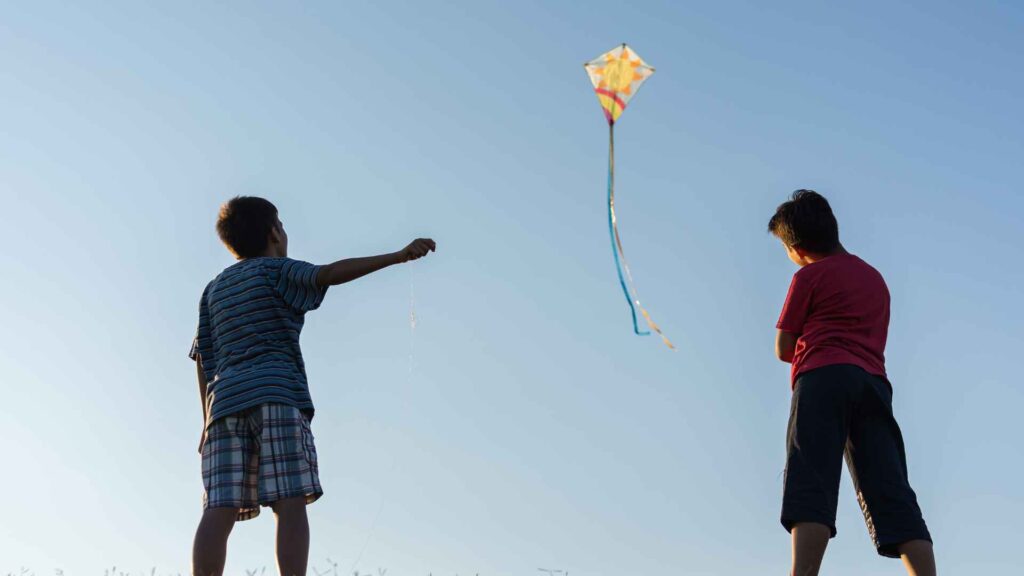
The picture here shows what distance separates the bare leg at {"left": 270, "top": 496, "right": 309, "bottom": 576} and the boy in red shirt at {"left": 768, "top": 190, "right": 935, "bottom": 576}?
6.20 feet

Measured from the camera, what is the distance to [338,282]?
4.89 metres

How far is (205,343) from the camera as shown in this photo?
5.23m

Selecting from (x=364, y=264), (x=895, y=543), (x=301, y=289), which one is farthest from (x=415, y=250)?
(x=895, y=543)

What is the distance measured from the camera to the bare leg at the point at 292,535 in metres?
4.59

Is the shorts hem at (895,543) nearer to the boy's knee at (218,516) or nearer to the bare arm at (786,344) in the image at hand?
the bare arm at (786,344)

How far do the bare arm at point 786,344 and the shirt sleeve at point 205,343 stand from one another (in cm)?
242

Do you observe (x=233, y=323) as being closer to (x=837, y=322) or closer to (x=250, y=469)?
(x=250, y=469)

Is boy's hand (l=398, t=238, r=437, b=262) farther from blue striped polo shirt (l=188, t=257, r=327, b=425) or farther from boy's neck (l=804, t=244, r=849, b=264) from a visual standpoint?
boy's neck (l=804, t=244, r=849, b=264)

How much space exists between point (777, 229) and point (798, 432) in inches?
37.8

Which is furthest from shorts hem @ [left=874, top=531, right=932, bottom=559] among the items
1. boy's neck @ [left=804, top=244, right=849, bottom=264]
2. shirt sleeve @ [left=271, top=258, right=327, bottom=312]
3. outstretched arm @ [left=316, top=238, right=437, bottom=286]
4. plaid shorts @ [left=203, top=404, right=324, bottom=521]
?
shirt sleeve @ [left=271, top=258, right=327, bottom=312]

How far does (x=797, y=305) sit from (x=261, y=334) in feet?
7.34

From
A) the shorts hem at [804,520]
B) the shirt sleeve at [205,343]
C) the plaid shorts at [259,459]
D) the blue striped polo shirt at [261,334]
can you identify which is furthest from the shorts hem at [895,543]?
Answer: the shirt sleeve at [205,343]

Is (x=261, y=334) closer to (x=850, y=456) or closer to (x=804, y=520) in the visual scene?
(x=804, y=520)

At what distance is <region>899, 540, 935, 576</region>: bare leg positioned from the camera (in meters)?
4.67
